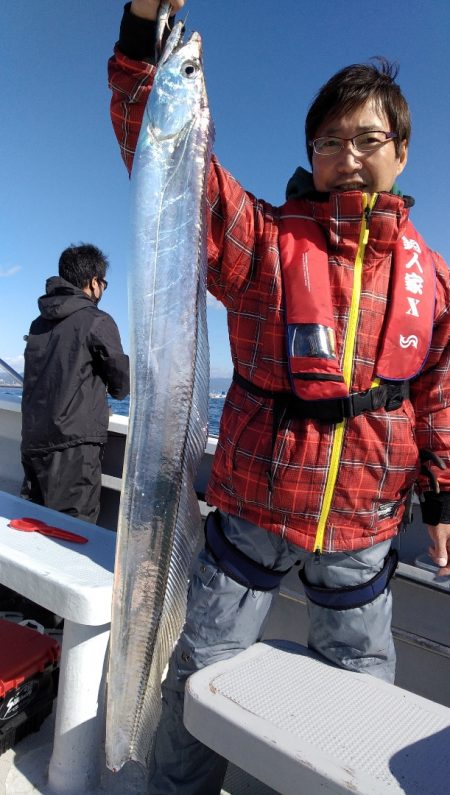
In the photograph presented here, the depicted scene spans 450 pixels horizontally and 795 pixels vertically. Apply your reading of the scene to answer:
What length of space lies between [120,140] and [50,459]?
267cm

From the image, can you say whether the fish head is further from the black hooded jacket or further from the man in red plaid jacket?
the black hooded jacket

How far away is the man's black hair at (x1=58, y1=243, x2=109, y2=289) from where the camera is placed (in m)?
4.27

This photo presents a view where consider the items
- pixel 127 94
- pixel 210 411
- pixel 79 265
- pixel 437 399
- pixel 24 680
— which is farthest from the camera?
pixel 79 265

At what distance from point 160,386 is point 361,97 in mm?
1330

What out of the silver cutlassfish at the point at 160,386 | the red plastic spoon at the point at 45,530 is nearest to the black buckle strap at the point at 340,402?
the silver cutlassfish at the point at 160,386

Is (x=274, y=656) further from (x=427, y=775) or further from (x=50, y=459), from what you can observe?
(x=50, y=459)

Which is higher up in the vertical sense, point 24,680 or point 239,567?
point 239,567

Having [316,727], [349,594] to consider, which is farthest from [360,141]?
[316,727]

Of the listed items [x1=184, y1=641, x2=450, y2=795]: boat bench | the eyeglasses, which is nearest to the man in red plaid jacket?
the eyeglasses

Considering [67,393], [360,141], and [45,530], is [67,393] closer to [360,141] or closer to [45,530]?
[45,530]

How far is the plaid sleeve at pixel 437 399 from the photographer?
205 cm

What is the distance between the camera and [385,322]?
6.37 ft

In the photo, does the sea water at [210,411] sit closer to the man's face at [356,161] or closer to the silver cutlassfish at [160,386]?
the silver cutlassfish at [160,386]

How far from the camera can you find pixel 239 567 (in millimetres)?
1908
